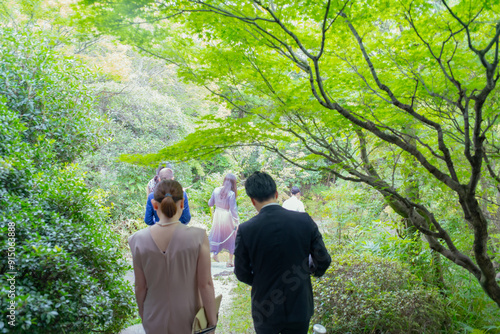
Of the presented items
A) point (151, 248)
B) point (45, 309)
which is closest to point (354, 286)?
point (151, 248)

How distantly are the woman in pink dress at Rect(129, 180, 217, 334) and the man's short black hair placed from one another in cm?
41

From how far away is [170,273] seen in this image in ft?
6.46

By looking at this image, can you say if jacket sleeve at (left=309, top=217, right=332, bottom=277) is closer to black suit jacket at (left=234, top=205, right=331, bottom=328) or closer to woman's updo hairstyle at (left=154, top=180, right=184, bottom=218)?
black suit jacket at (left=234, top=205, right=331, bottom=328)

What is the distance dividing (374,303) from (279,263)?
2.09 metres

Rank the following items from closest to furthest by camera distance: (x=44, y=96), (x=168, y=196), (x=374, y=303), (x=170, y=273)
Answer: (x=170, y=273), (x=168, y=196), (x=374, y=303), (x=44, y=96)

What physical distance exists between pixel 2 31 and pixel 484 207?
7535mm

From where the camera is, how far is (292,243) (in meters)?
1.99

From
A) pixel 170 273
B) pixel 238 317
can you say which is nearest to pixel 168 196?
pixel 170 273

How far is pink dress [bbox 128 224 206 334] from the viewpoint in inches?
77.5

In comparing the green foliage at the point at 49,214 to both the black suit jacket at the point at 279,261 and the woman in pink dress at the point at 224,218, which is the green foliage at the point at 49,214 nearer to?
the black suit jacket at the point at 279,261

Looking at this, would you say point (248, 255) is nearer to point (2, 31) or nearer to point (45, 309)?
point (45, 309)

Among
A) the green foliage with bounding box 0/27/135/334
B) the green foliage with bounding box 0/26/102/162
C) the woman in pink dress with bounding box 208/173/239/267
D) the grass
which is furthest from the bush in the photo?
the green foliage with bounding box 0/26/102/162

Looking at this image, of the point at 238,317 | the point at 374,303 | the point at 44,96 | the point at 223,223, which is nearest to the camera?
the point at 374,303

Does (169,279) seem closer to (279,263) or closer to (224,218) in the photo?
→ (279,263)
